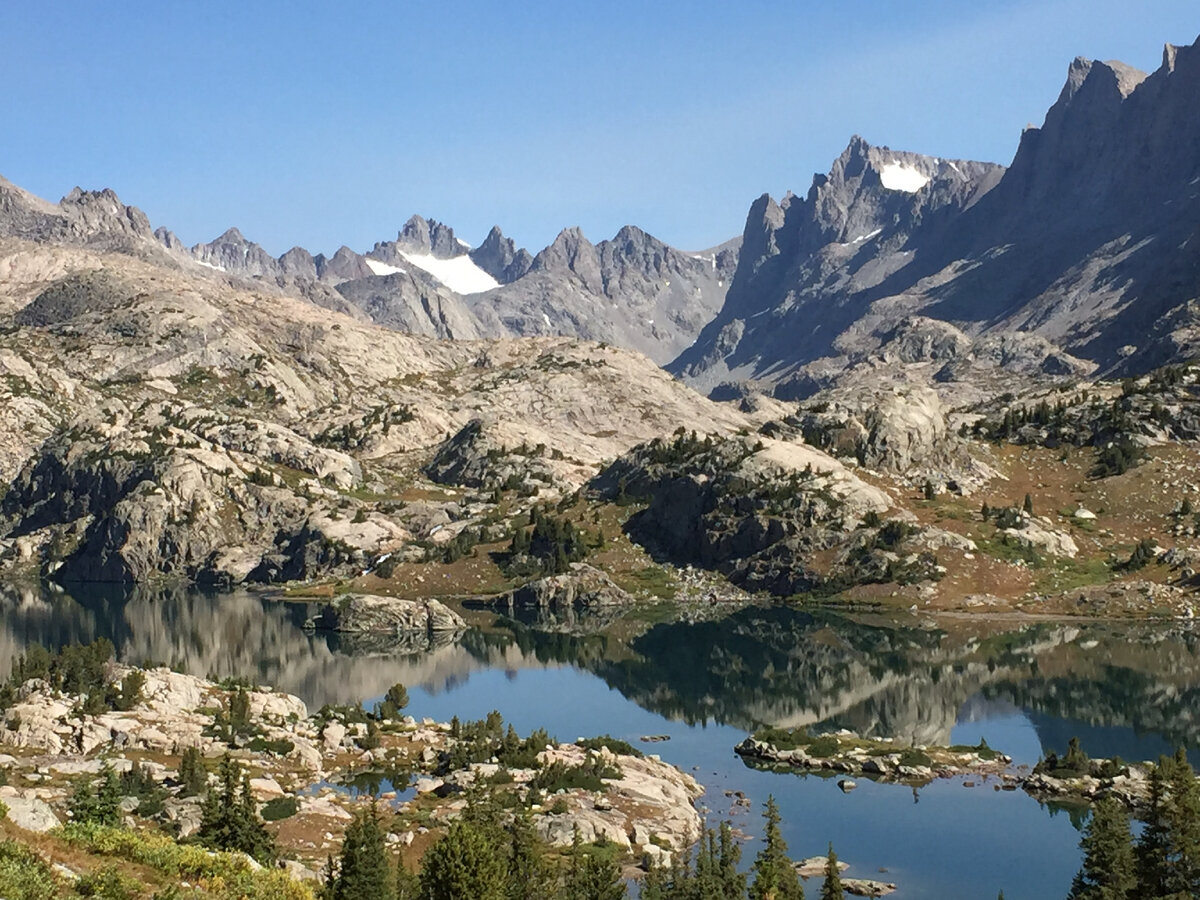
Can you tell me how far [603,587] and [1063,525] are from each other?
222 ft

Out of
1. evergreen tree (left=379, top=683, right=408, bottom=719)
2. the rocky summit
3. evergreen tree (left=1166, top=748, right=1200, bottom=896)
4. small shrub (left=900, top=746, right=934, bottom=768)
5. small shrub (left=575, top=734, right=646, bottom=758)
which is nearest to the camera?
evergreen tree (left=1166, top=748, right=1200, bottom=896)

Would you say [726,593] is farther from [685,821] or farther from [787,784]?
[685,821]

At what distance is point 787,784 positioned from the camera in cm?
8381

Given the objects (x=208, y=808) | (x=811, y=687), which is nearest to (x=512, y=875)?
(x=208, y=808)

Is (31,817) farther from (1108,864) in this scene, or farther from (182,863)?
(1108,864)

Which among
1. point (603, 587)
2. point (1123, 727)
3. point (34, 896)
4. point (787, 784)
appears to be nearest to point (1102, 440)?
point (603, 587)

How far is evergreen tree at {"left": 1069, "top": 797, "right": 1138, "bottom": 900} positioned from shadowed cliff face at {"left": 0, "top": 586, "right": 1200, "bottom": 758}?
143 feet

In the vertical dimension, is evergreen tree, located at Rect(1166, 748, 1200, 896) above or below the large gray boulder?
below

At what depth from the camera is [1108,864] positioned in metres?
50.7

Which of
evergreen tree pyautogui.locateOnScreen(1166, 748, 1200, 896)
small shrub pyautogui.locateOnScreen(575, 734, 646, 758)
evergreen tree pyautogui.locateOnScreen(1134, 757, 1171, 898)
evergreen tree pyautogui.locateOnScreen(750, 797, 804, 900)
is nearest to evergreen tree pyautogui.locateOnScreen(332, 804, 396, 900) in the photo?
evergreen tree pyautogui.locateOnScreen(750, 797, 804, 900)

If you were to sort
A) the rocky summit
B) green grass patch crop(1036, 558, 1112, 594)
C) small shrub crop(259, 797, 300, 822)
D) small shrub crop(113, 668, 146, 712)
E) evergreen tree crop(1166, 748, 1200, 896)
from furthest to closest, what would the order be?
1. green grass patch crop(1036, 558, 1112, 594)
2. small shrub crop(113, 668, 146, 712)
3. small shrub crop(259, 797, 300, 822)
4. the rocky summit
5. evergreen tree crop(1166, 748, 1200, 896)

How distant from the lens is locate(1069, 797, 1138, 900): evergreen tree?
49781 mm

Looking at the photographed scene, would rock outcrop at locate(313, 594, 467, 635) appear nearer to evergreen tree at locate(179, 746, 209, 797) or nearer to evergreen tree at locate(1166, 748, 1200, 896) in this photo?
evergreen tree at locate(179, 746, 209, 797)

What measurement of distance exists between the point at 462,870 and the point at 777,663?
95.5 m
